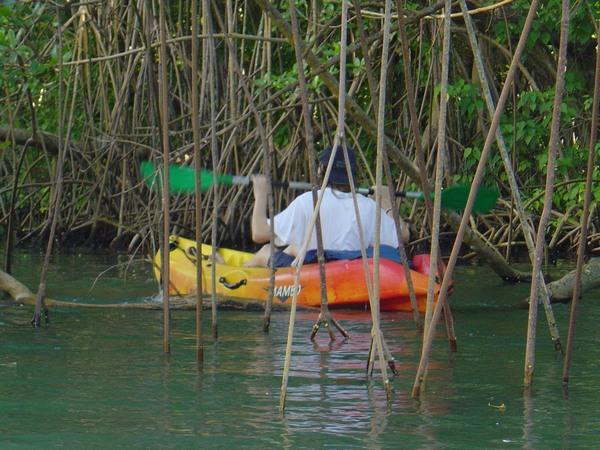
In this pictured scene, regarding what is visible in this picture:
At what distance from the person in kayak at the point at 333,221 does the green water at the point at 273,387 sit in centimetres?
44

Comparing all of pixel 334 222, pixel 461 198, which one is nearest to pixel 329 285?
pixel 334 222

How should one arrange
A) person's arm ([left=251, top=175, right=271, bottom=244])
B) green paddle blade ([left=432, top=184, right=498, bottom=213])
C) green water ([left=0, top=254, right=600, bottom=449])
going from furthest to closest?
person's arm ([left=251, top=175, right=271, bottom=244]) < green paddle blade ([left=432, top=184, right=498, bottom=213]) < green water ([left=0, top=254, right=600, bottom=449])

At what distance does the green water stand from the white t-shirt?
1.42ft

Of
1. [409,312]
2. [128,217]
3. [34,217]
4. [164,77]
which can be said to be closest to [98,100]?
[128,217]

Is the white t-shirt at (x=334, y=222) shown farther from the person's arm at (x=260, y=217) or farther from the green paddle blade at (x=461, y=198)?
the green paddle blade at (x=461, y=198)

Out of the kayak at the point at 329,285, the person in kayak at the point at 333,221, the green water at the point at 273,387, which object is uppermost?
the person in kayak at the point at 333,221

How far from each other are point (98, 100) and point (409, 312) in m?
4.42

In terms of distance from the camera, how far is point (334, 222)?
24.0 feet

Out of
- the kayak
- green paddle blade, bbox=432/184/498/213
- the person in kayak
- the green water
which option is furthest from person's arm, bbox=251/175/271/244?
green paddle blade, bbox=432/184/498/213

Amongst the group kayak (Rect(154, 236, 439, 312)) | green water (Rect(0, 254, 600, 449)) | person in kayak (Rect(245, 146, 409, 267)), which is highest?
person in kayak (Rect(245, 146, 409, 267))

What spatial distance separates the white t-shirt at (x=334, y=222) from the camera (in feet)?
23.2

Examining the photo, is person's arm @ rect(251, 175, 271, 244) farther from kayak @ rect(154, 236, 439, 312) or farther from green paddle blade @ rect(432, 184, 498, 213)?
green paddle blade @ rect(432, 184, 498, 213)

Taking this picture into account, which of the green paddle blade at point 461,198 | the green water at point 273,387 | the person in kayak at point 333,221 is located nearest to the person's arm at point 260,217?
the person in kayak at point 333,221

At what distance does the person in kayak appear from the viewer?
7.09m
